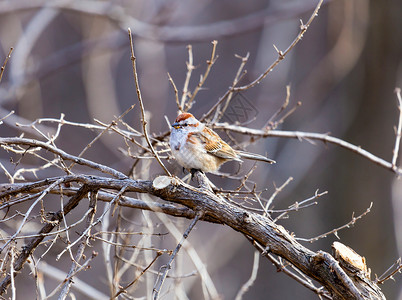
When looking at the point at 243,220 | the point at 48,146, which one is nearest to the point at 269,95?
the point at 243,220

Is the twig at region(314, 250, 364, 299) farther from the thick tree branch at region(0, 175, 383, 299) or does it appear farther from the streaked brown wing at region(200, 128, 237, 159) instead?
the streaked brown wing at region(200, 128, 237, 159)

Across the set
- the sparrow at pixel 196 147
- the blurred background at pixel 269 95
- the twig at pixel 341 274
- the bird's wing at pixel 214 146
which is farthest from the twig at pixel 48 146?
the blurred background at pixel 269 95

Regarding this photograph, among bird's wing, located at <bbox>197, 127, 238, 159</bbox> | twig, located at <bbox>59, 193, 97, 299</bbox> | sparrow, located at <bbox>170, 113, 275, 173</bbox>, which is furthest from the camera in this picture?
bird's wing, located at <bbox>197, 127, 238, 159</bbox>

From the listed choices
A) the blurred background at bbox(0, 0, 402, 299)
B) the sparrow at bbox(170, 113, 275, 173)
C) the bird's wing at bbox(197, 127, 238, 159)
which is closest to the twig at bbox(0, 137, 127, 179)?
the sparrow at bbox(170, 113, 275, 173)

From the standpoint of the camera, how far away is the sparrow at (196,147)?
432cm

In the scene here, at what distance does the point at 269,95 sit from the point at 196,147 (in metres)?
4.77

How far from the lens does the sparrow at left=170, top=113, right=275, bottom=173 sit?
432 cm

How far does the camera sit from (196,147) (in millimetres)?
4512

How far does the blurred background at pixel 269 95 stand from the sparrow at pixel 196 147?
0.64 meters

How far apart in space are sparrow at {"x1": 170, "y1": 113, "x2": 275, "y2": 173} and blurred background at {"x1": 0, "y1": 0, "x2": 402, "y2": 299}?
25.0 inches

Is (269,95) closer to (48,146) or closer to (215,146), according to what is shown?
(215,146)

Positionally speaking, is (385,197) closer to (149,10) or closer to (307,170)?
(307,170)

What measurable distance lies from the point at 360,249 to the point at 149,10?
22.4 ft

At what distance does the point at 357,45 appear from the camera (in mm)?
8086
